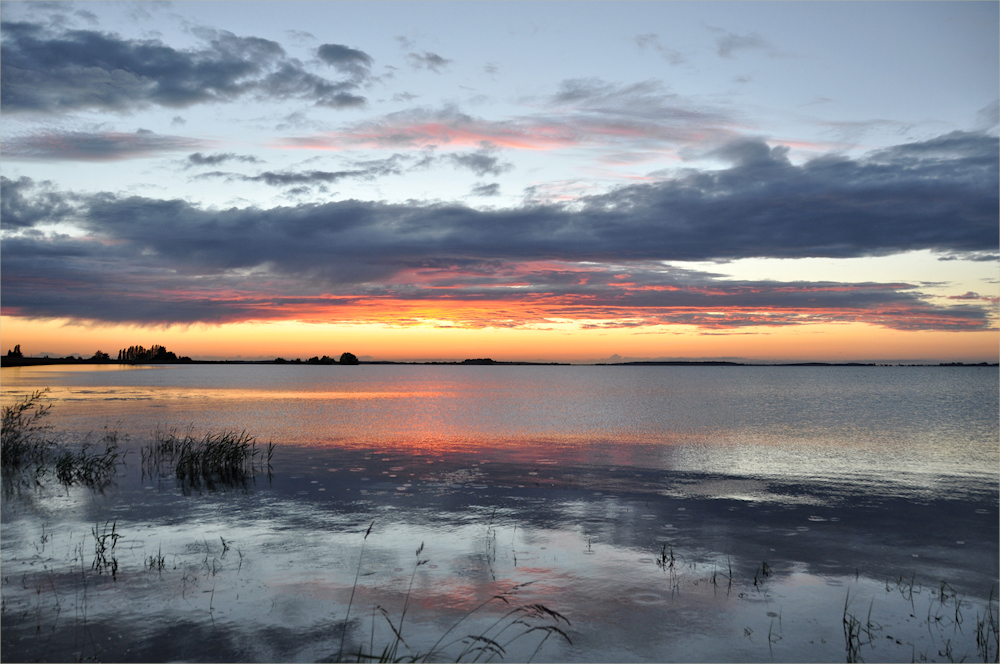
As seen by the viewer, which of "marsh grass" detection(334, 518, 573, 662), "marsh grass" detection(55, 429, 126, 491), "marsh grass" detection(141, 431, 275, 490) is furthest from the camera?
"marsh grass" detection(141, 431, 275, 490)

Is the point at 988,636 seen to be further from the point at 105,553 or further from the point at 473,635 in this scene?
the point at 105,553

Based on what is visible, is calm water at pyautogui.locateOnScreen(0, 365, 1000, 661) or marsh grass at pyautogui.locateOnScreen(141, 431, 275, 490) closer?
calm water at pyautogui.locateOnScreen(0, 365, 1000, 661)

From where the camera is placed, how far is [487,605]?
12.1 metres

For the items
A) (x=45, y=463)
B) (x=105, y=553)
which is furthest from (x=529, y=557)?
(x=45, y=463)

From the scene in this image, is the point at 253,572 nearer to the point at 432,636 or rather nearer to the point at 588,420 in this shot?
the point at 432,636

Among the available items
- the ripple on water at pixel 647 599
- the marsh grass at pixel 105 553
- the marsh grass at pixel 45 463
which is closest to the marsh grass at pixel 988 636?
the ripple on water at pixel 647 599

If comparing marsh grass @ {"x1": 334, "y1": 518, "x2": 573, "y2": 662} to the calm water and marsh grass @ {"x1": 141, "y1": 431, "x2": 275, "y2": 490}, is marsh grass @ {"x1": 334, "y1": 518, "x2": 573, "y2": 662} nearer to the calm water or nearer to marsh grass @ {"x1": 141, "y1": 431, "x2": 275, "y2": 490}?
the calm water

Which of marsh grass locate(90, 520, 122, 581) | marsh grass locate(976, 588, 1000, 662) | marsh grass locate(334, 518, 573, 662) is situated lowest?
marsh grass locate(976, 588, 1000, 662)

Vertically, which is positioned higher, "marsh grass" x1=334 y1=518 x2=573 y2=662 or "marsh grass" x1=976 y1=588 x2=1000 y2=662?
"marsh grass" x1=334 y1=518 x2=573 y2=662

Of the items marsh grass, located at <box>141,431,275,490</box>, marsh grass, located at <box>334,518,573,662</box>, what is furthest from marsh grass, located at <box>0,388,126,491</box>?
marsh grass, located at <box>334,518,573,662</box>

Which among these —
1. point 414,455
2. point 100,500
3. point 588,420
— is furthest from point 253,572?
point 588,420

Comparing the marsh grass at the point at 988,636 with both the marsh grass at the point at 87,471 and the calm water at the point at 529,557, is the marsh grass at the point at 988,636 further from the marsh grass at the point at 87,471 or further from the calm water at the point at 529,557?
the marsh grass at the point at 87,471

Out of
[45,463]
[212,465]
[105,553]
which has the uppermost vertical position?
[105,553]

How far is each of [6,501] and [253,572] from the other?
12611 mm
